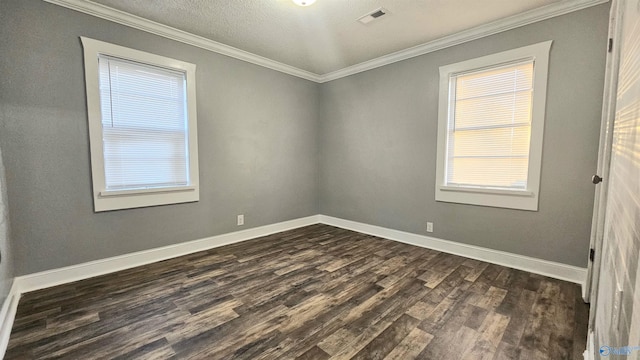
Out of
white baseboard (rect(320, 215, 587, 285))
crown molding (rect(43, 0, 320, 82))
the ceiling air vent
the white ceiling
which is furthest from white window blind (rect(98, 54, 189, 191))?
white baseboard (rect(320, 215, 587, 285))

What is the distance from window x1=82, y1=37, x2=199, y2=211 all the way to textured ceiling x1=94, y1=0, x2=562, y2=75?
19.8 inches

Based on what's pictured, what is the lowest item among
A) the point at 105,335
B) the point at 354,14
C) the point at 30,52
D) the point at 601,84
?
the point at 105,335

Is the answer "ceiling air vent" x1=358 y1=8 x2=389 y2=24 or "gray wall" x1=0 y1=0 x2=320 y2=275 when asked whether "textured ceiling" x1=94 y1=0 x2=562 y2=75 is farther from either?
"gray wall" x1=0 y1=0 x2=320 y2=275

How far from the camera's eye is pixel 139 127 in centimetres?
284

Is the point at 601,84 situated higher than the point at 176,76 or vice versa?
the point at 176,76

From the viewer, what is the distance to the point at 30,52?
88.6 inches

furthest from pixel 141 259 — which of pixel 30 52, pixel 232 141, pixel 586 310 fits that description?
pixel 586 310

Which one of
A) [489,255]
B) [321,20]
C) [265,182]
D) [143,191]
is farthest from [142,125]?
[489,255]

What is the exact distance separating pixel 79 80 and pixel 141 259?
1937 mm

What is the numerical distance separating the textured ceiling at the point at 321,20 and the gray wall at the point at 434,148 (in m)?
0.37

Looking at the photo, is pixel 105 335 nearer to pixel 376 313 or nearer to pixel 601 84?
pixel 376 313

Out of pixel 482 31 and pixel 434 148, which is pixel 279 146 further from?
pixel 482 31

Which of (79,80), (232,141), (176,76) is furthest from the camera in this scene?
(232,141)

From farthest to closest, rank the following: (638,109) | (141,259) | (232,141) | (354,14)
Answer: (232,141) → (141,259) → (354,14) → (638,109)
